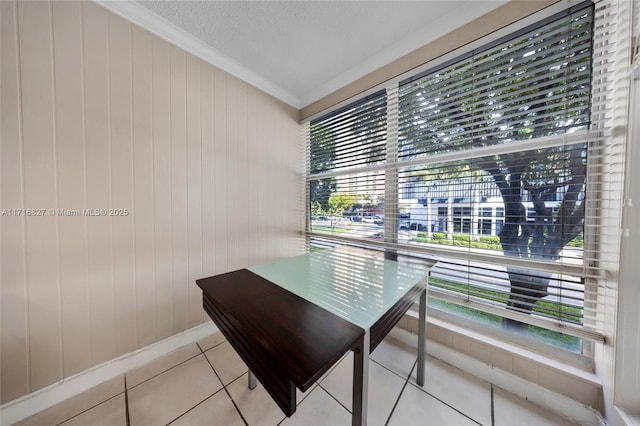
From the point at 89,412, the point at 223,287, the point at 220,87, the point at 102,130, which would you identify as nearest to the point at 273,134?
the point at 220,87

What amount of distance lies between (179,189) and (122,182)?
32cm

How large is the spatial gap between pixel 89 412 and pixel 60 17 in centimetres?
219

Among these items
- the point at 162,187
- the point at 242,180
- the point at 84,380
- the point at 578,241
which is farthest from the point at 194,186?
the point at 578,241

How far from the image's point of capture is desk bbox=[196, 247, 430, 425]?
0.56 metres

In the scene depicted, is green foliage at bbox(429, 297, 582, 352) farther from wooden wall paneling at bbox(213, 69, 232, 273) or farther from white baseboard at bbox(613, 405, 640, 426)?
wooden wall paneling at bbox(213, 69, 232, 273)

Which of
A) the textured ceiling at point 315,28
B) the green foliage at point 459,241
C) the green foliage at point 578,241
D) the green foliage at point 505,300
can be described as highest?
the textured ceiling at point 315,28

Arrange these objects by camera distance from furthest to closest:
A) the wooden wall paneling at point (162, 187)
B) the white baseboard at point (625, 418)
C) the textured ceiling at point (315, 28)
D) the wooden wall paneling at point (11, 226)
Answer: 1. the wooden wall paneling at point (162, 187)
2. the textured ceiling at point (315, 28)
3. the wooden wall paneling at point (11, 226)
4. the white baseboard at point (625, 418)

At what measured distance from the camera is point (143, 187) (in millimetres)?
1420

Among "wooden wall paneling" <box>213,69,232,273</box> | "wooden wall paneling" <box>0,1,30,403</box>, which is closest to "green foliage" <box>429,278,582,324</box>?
"wooden wall paneling" <box>213,69,232,273</box>

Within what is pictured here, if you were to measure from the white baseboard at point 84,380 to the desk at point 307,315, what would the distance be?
2.61ft

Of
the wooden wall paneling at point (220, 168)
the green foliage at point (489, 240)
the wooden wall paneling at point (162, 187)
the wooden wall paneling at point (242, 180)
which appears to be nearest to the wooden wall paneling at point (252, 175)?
the wooden wall paneling at point (242, 180)

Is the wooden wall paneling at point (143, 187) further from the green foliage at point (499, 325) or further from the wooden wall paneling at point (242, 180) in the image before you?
the green foliage at point (499, 325)

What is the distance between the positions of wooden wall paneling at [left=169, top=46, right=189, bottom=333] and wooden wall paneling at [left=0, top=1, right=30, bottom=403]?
660mm

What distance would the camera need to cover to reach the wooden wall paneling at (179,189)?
154 cm
